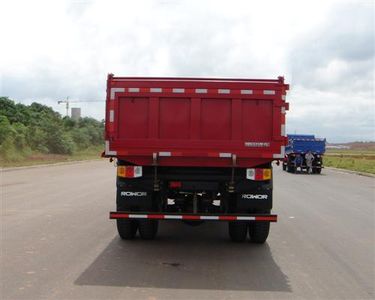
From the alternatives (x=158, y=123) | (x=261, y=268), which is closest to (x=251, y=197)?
(x=261, y=268)

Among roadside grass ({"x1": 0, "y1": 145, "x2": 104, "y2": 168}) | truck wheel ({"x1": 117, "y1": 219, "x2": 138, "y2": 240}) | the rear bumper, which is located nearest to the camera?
the rear bumper

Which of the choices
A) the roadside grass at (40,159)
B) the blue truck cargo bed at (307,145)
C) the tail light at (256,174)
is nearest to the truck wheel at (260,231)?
the tail light at (256,174)

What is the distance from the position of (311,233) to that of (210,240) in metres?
2.18

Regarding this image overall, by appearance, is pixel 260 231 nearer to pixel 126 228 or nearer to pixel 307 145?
pixel 126 228

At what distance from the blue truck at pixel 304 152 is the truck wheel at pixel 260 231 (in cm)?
2713

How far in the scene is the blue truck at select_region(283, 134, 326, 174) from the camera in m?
36.2

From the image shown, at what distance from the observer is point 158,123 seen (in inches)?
330

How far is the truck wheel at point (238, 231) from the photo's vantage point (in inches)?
364

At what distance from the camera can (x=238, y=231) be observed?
9266mm

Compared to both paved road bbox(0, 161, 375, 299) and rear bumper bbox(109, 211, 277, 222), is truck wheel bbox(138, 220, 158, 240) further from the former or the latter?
rear bumper bbox(109, 211, 277, 222)

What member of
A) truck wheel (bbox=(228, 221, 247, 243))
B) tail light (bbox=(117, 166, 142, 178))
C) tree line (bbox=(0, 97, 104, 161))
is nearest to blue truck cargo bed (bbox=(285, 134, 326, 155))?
tree line (bbox=(0, 97, 104, 161))

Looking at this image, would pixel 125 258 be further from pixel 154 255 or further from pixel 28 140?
pixel 28 140

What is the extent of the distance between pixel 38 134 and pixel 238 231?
45181 millimetres

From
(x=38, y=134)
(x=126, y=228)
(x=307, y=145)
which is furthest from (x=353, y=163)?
(x=126, y=228)
